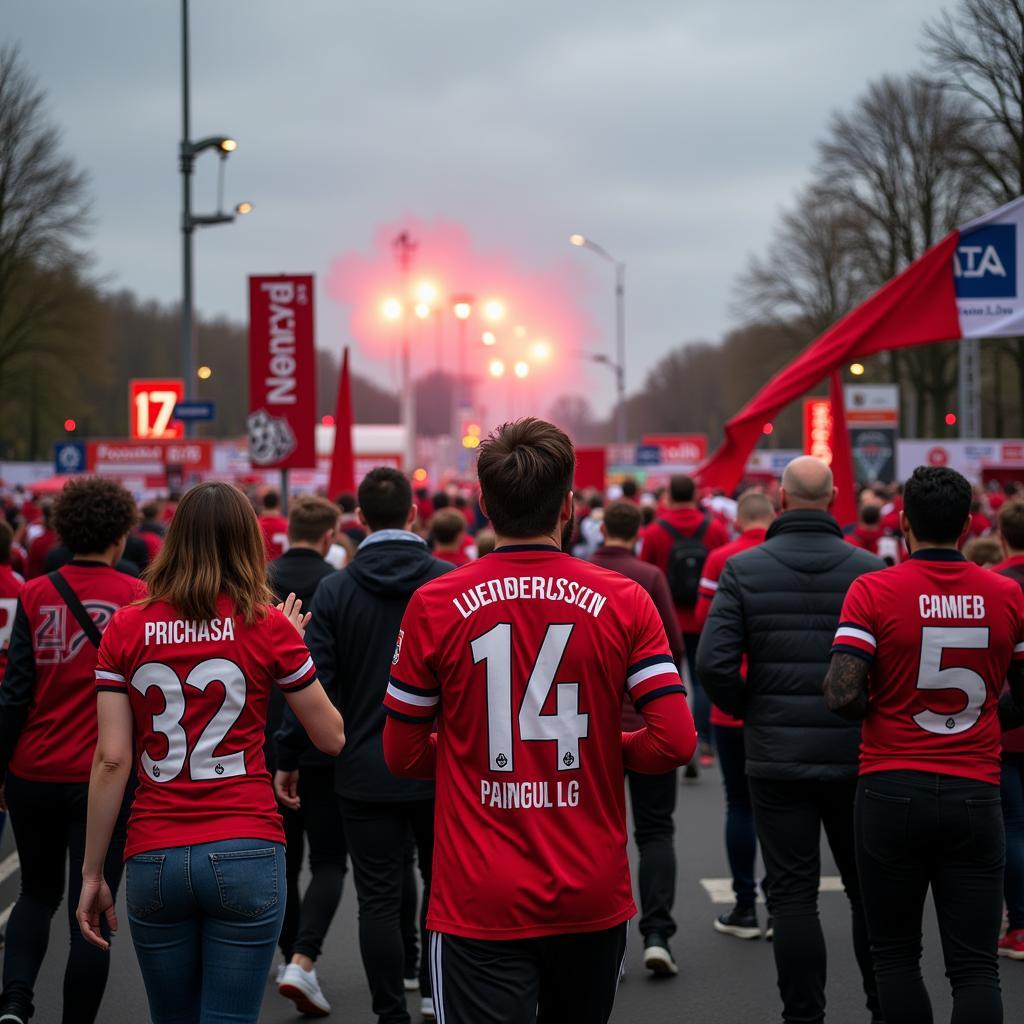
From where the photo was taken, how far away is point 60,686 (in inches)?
177

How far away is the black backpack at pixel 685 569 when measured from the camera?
32.8 ft

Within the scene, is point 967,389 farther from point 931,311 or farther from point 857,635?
point 857,635

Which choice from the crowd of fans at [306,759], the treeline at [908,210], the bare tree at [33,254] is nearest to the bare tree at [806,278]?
the treeline at [908,210]

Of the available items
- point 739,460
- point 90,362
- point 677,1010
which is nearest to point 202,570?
point 677,1010

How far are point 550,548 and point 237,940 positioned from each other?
126 centimetres

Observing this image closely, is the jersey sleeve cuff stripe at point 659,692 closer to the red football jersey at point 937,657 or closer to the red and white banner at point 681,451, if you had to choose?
the red football jersey at point 937,657

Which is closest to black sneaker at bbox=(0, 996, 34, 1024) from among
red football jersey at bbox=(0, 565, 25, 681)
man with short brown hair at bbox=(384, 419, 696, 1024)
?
red football jersey at bbox=(0, 565, 25, 681)

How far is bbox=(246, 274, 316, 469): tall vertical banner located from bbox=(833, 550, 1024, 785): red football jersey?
8.02m

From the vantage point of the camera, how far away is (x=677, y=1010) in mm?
5293

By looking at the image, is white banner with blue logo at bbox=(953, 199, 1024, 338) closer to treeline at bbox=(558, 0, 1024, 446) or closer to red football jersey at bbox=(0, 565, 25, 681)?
red football jersey at bbox=(0, 565, 25, 681)

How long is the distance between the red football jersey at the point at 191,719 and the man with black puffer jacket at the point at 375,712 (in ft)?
3.98

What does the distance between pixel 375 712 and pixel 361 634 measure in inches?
10.9

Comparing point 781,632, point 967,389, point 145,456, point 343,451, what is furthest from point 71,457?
point 781,632

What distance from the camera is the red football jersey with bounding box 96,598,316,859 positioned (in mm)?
3352
